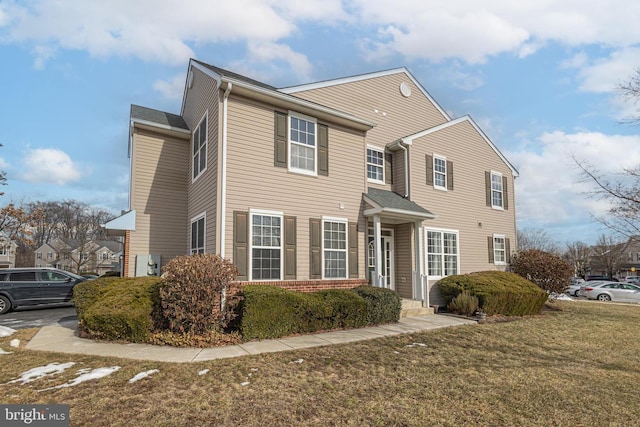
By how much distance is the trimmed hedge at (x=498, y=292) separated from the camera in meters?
11.6

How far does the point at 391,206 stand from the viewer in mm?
11344

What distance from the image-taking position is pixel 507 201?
16.9m

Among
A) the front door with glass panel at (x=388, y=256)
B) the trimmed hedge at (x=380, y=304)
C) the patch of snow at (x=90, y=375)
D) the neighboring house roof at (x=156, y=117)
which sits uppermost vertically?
the neighboring house roof at (x=156, y=117)

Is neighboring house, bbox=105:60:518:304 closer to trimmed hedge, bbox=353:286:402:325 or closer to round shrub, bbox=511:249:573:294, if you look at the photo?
trimmed hedge, bbox=353:286:402:325

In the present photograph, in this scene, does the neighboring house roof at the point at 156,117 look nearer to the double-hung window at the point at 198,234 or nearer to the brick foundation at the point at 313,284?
the double-hung window at the point at 198,234

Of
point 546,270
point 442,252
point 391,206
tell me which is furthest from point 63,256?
point 546,270

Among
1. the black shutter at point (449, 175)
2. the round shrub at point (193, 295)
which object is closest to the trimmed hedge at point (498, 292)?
the black shutter at point (449, 175)

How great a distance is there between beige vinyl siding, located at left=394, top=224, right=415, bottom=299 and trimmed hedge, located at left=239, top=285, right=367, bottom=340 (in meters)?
4.14

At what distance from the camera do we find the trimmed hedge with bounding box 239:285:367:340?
7.73 metres

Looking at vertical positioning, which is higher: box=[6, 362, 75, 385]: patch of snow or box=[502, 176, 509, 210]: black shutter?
box=[502, 176, 509, 210]: black shutter

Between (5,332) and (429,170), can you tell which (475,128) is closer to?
(429,170)

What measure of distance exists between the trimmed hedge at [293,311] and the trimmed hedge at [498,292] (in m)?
4.54

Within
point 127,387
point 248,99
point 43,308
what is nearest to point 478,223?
point 248,99

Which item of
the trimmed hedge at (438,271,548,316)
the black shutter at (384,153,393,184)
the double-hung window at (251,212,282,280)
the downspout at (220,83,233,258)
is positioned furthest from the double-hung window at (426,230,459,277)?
the downspout at (220,83,233,258)
